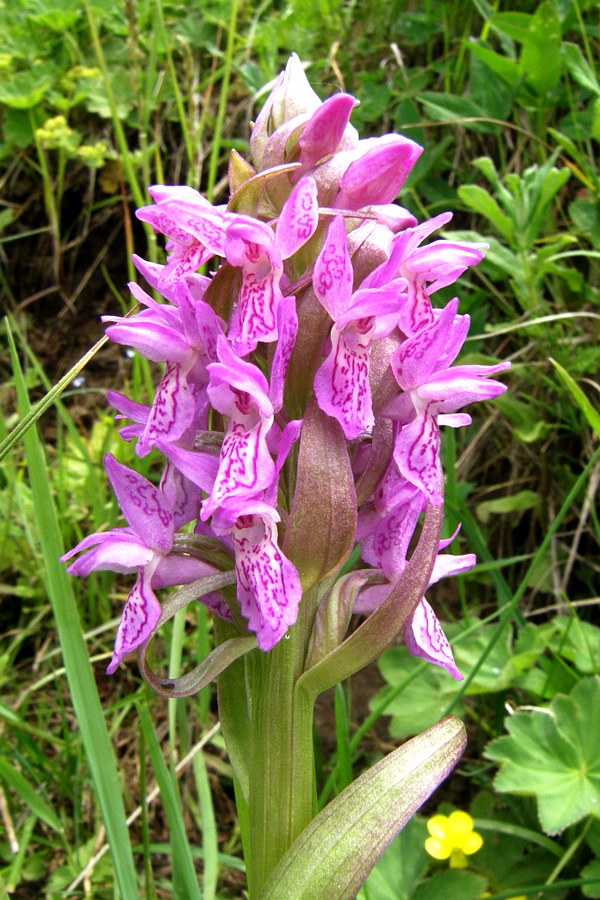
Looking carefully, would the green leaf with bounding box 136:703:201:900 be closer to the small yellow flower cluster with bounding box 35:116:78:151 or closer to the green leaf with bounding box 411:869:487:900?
the green leaf with bounding box 411:869:487:900

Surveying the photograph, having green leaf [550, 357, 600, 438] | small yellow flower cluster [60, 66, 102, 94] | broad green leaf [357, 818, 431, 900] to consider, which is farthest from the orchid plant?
small yellow flower cluster [60, 66, 102, 94]

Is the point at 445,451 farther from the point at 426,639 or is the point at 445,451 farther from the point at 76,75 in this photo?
the point at 76,75

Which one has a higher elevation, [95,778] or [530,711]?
[95,778]

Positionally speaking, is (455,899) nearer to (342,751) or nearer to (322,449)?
(342,751)

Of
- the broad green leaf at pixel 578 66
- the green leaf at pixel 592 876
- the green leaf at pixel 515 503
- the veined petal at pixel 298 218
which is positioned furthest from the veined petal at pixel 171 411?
the broad green leaf at pixel 578 66

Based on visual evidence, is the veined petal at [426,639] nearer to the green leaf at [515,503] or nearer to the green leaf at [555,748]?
the green leaf at [555,748]

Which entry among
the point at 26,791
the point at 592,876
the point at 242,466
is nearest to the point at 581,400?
the point at 242,466

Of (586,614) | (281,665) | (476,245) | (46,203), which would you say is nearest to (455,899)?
(281,665)
